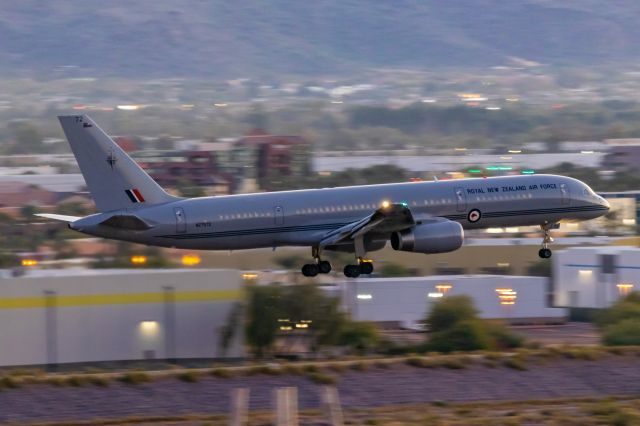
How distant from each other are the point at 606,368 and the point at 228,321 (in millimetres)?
16662

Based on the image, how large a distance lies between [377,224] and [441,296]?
19.5 metres

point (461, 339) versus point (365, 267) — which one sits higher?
point (365, 267)

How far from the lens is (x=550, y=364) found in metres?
58.0

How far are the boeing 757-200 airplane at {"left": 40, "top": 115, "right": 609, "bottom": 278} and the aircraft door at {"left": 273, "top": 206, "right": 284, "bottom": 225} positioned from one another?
0.04 m

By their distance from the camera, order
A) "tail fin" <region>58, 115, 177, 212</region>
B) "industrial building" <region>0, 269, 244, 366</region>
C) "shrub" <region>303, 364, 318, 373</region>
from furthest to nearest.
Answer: "industrial building" <region>0, 269, 244, 366</region> → "tail fin" <region>58, 115, 177, 212</region> → "shrub" <region>303, 364, 318, 373</region>

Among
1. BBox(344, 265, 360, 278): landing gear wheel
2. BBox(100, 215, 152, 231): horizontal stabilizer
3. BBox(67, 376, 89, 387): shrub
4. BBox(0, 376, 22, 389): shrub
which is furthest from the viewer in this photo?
BBox(344, 265, 360, 278): landing gear wheel

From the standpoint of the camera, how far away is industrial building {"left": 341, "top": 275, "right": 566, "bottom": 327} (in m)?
75.3

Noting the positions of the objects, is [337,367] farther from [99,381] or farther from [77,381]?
[77,381]

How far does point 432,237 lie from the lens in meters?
57.6

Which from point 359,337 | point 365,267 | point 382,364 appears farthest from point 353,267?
point 359,337

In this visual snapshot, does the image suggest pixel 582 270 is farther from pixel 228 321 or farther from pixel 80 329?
pixel 80 329

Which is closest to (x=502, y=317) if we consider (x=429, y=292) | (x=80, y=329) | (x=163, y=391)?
(x=429, y=292)

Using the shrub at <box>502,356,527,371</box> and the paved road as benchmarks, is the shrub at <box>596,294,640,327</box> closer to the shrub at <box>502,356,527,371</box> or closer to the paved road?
the paved road

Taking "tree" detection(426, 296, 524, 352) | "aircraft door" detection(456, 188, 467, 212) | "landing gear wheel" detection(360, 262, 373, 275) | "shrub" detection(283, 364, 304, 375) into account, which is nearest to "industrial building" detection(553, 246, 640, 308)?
"tree" detection(426, 296, 524, 352)
